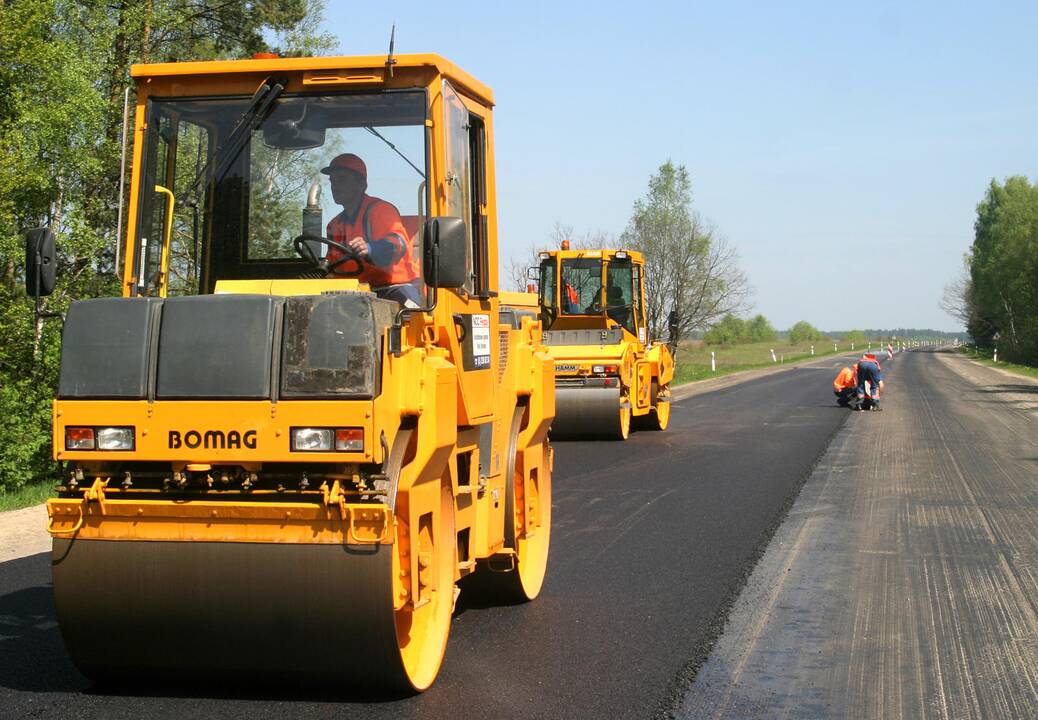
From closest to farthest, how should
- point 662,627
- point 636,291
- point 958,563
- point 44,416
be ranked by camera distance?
point 662,627 < point 958,563 < point 44,416 < point 636,291

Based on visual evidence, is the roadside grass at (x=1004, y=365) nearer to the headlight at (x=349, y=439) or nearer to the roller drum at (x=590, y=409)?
the roller drum at (x=590, y=409)

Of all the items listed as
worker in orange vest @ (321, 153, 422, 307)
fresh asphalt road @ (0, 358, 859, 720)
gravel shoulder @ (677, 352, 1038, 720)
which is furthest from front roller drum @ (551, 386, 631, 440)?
worker in orange vest @ (321, 153, 422, 307)

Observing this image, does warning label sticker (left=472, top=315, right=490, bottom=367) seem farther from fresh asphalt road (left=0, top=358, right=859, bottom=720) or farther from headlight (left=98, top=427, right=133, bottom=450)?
headlight (left=98, top=427, right=133, bottom=450)

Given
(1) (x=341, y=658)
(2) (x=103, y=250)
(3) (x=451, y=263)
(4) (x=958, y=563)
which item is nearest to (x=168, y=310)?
(3) (x=451, y=263)

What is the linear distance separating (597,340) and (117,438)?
15.0m

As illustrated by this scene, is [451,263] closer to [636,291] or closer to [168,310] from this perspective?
[168,310]

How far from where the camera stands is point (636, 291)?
19.8 metres

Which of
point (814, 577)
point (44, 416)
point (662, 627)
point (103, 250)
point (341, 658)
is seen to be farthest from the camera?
point (103, 250)

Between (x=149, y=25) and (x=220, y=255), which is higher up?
(x=149, y=25)

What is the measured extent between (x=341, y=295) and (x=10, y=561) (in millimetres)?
5040

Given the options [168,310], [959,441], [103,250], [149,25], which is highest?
[149,25]

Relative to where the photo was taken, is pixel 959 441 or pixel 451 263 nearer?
Result: pixel 451 263

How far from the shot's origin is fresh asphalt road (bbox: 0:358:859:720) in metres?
5.07

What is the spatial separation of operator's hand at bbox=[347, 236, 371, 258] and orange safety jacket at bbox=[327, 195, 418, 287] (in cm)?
1
